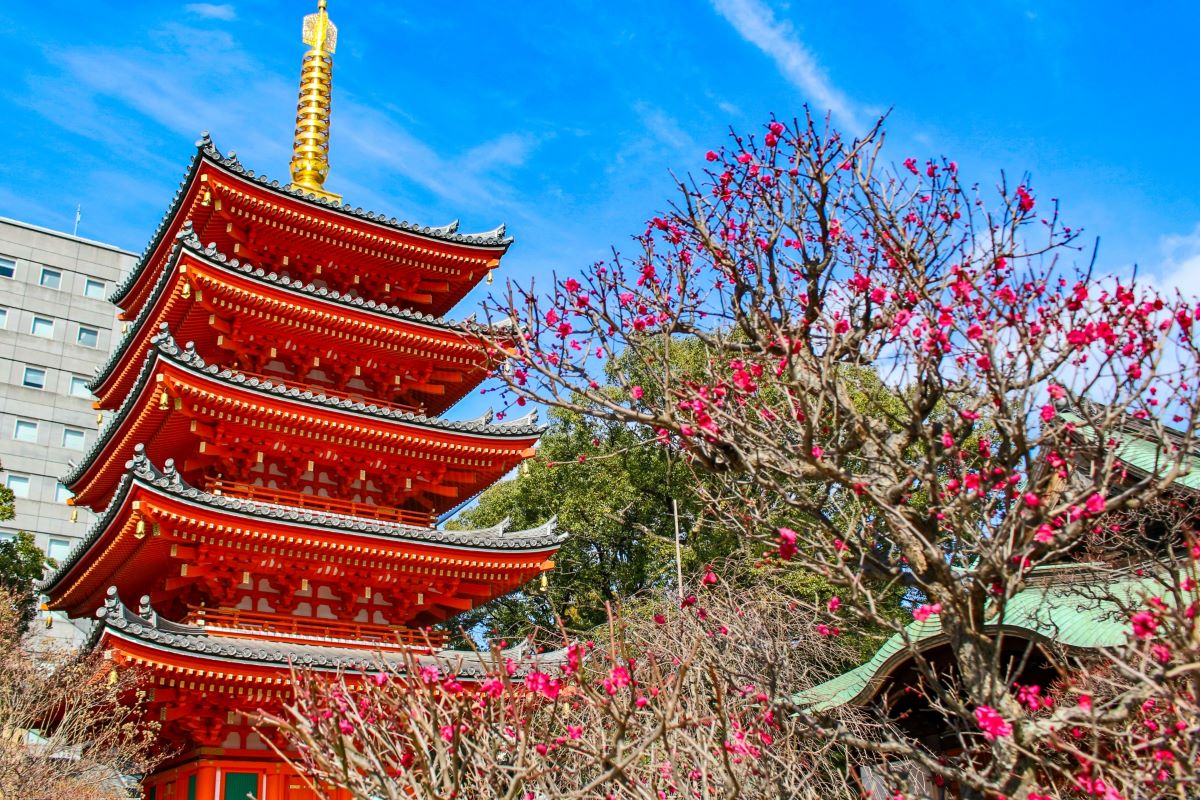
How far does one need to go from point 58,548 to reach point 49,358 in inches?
315

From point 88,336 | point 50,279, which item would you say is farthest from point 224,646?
point 50,279

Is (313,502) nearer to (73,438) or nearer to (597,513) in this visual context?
(597,513)

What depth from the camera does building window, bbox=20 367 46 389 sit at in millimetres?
42188

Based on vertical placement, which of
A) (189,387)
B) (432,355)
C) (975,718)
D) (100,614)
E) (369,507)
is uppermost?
(432,355)

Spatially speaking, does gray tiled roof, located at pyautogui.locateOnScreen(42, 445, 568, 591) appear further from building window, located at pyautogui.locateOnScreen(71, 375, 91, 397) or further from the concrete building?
building window, located at pyautogui.locateOnScreen(71, 375, 91, 397)

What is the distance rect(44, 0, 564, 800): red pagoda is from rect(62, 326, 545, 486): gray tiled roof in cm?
4

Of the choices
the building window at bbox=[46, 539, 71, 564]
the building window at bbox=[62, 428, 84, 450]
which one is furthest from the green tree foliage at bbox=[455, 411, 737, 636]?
the building window at bbox=[62, 428, 84, 450]

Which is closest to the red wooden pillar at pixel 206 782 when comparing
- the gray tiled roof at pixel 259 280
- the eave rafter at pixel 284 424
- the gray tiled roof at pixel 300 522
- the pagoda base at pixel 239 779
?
the pagoda base at pixel 239 779

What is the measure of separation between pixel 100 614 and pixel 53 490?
3098 cm

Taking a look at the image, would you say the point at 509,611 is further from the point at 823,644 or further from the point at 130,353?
the point at 130,353

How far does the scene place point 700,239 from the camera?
765cm

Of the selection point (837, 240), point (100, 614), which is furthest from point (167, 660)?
point (837, 240)

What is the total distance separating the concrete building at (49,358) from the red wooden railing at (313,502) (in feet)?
92.2

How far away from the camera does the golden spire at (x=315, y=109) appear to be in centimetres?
1948
